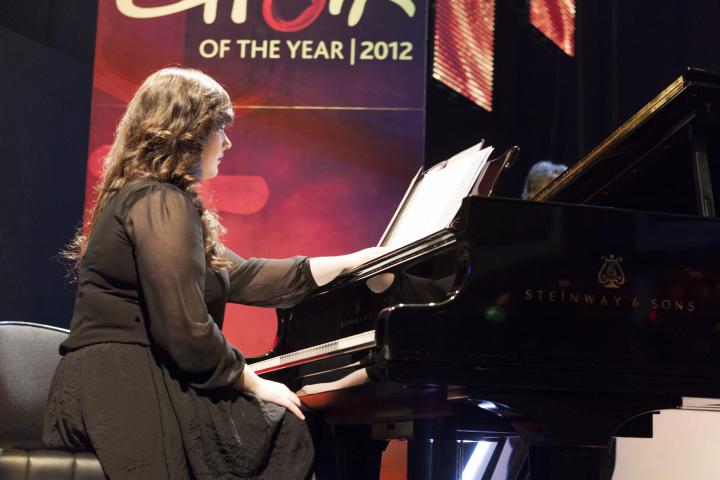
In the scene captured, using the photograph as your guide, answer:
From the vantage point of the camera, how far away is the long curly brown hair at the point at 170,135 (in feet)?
6.99

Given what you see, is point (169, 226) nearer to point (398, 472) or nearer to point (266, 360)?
point (266, 360)

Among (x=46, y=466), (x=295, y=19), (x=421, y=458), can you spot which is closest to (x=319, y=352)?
(x=421, y=458)

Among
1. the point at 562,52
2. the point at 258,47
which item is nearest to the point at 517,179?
the point at 562,52

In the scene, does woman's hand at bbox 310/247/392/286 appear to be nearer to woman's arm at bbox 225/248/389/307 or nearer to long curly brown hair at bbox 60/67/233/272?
woman's arm at bbox 225/248/389/307

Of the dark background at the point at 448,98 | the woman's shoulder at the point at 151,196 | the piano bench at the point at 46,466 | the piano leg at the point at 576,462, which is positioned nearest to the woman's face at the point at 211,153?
the woman's shoulder at the point at 151,196

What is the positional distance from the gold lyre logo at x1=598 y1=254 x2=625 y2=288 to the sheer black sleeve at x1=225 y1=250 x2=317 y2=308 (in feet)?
3.15

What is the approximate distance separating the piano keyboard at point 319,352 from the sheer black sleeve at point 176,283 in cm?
29

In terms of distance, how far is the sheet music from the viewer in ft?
7.63

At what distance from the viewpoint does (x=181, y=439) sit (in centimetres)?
196

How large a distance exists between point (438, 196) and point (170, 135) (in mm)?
733

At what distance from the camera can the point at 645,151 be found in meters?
2.45

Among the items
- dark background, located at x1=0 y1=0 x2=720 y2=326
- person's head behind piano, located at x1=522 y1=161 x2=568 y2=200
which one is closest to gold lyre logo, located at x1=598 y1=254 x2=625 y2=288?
person's head behind piano, located at x1=522 y1=161 x2=568 y2=200

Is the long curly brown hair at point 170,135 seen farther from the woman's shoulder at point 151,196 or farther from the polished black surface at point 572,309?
the polished black surface at point 572,309

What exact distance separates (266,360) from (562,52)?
11.1 ft
